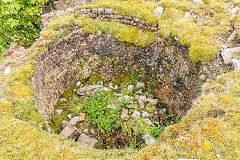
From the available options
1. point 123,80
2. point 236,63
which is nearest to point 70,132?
point 123,80

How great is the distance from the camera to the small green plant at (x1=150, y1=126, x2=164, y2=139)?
5.59 m

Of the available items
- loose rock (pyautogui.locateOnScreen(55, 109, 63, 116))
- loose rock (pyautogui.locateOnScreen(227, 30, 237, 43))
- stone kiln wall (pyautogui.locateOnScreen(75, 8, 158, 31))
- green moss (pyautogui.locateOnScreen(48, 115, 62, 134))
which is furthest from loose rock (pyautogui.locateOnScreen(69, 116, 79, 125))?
loose rock (pyautogui.locateOnScreen(227, 30, 237, 43))

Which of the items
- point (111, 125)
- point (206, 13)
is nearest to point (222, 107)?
point (111, 125)

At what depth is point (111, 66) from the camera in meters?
7.64

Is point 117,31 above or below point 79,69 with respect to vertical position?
above

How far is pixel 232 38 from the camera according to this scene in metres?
5.38

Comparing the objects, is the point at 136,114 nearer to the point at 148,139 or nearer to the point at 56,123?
the point at 148,139

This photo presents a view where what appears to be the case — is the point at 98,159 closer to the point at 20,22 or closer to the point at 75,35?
the point at 75,35

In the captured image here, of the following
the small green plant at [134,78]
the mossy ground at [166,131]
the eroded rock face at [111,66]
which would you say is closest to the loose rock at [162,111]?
the eroded rock face at [111,66]

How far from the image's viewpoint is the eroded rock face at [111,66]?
5.58 meters

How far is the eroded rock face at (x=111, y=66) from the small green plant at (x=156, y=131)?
91 cm

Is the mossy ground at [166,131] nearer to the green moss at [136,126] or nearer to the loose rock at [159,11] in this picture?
the green moss at [136,126]

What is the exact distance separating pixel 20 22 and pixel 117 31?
511cm

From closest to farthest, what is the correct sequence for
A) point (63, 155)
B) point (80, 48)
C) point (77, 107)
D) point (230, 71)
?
point (63, 155), point (230, 71), point (77, 107), point (80, 48)
